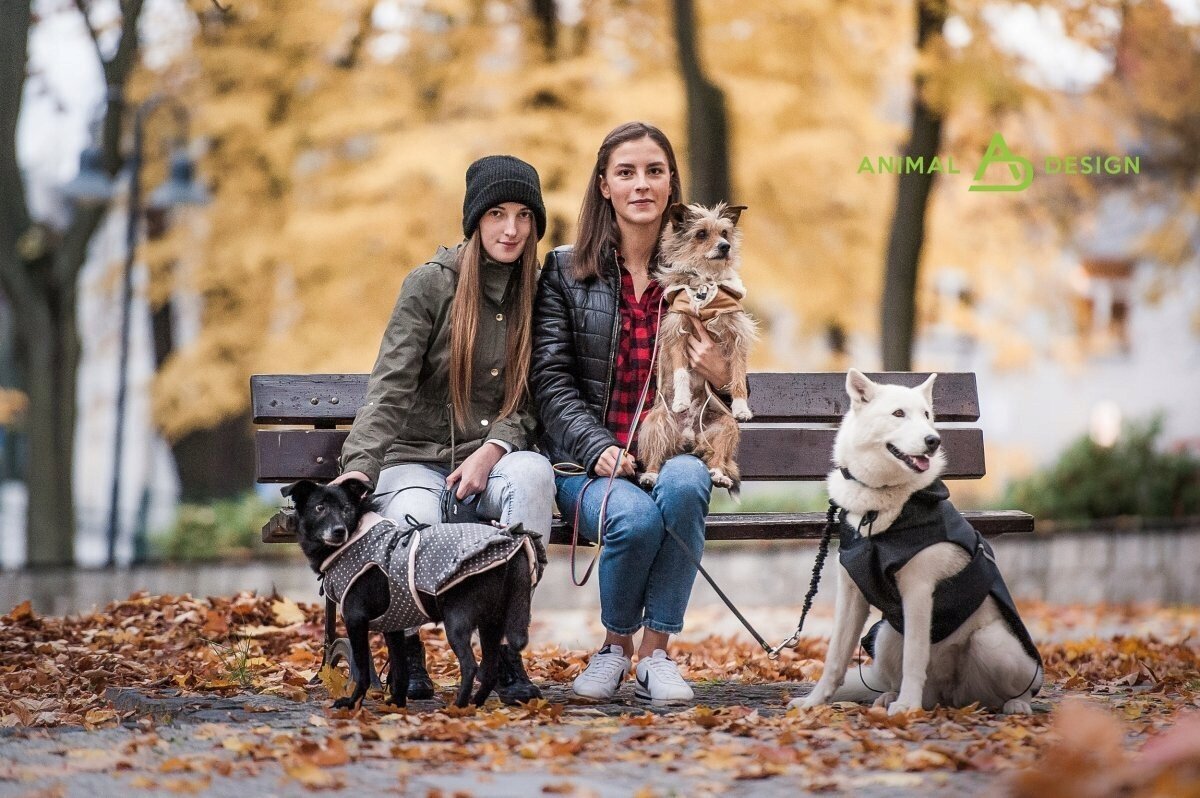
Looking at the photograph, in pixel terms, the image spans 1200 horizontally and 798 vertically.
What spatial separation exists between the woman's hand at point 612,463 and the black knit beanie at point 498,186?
0.96 m

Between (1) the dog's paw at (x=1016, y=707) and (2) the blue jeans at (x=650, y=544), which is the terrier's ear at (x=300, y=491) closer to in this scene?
(2) the blue jeans at (x=650, y=544)

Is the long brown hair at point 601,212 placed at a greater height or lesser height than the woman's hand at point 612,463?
greater

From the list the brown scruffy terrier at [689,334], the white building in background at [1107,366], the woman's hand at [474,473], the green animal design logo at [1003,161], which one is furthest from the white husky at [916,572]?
the white building in background at [1107,366]

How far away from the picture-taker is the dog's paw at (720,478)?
507cm

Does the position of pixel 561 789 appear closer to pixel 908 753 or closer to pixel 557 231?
pixel 908 753

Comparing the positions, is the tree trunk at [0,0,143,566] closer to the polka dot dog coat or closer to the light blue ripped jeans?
the light blue ripped jeans

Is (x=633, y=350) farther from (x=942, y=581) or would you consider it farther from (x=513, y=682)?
(x=942, y=581)

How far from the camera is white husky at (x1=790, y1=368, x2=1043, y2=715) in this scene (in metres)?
4.33

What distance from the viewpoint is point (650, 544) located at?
4.75 m

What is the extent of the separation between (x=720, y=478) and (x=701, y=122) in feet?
21.1

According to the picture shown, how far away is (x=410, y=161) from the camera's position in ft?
41.0

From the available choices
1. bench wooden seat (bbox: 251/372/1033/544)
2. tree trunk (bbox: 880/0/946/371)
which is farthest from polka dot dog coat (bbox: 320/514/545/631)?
tree trunk (bbox: 880/0/946/371)

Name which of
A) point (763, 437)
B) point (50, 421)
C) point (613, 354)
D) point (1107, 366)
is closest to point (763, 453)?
point (763, 437)

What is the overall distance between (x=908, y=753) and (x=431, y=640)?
3349mm
